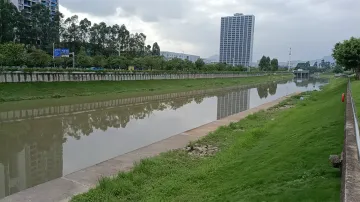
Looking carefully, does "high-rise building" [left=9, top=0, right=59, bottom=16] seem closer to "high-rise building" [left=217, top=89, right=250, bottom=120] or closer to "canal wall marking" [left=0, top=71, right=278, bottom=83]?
"canal wall marking" [left=0, top=71, right=278, bottom=83]

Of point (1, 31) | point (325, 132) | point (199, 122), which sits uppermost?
point (1, 31)

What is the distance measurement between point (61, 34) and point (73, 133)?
62663mm

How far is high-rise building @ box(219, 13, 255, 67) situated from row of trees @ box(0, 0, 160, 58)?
249ft

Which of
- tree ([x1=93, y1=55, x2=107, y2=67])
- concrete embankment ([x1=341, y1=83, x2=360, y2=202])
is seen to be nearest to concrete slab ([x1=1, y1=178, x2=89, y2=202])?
concrete embankment ([x1=341, y1=83, x2=360, y2=202])

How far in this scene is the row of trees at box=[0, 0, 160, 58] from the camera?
5677 centimetres

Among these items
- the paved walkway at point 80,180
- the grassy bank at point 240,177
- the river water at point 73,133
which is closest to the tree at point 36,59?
the river water at point 73,133

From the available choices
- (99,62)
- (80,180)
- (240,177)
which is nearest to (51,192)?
(80,180)

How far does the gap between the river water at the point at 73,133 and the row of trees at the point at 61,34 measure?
42596 millimetres

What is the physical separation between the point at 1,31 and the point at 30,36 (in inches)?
346

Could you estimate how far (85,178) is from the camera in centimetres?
776

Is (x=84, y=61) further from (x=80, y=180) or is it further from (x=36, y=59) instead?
(x=80, y=180)

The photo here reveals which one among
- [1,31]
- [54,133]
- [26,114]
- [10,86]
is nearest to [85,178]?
[54,133]

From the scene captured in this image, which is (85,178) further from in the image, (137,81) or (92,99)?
(137,81)

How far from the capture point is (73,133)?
15.0m
